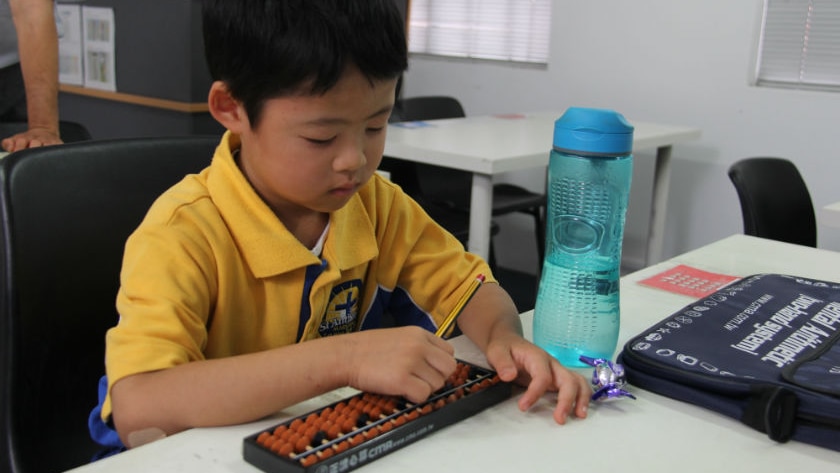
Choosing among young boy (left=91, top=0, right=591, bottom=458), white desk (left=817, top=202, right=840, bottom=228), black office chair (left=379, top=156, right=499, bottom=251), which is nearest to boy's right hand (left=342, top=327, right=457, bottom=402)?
young boy (left=91, top=0, right=591, bottom=458)

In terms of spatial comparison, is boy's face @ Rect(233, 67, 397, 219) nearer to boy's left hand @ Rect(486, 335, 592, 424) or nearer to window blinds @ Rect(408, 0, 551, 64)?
boy's left hand @ Rect(486, 335, 592, 424)

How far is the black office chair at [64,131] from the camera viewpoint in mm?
1652

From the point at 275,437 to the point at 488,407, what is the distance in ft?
0.68

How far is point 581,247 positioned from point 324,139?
0.94ft

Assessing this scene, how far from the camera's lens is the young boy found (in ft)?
2.25

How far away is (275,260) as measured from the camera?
0.82m

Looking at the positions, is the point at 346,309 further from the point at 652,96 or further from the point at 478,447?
the point at 652,96

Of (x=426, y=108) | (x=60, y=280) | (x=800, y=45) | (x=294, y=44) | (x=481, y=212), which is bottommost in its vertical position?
(x=481, y=212)

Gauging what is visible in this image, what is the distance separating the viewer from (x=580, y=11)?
10.7 ft

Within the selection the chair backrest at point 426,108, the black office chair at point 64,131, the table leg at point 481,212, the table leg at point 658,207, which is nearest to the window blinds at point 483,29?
the chair backrest at point 426,108

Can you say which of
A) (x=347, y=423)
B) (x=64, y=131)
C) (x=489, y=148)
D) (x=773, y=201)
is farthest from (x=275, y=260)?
(x=773, y=201)

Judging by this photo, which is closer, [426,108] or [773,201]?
[773,201]

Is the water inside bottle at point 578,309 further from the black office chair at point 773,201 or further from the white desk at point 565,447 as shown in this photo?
the black office chair at point 773,201

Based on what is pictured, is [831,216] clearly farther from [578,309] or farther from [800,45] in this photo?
[578,309]
